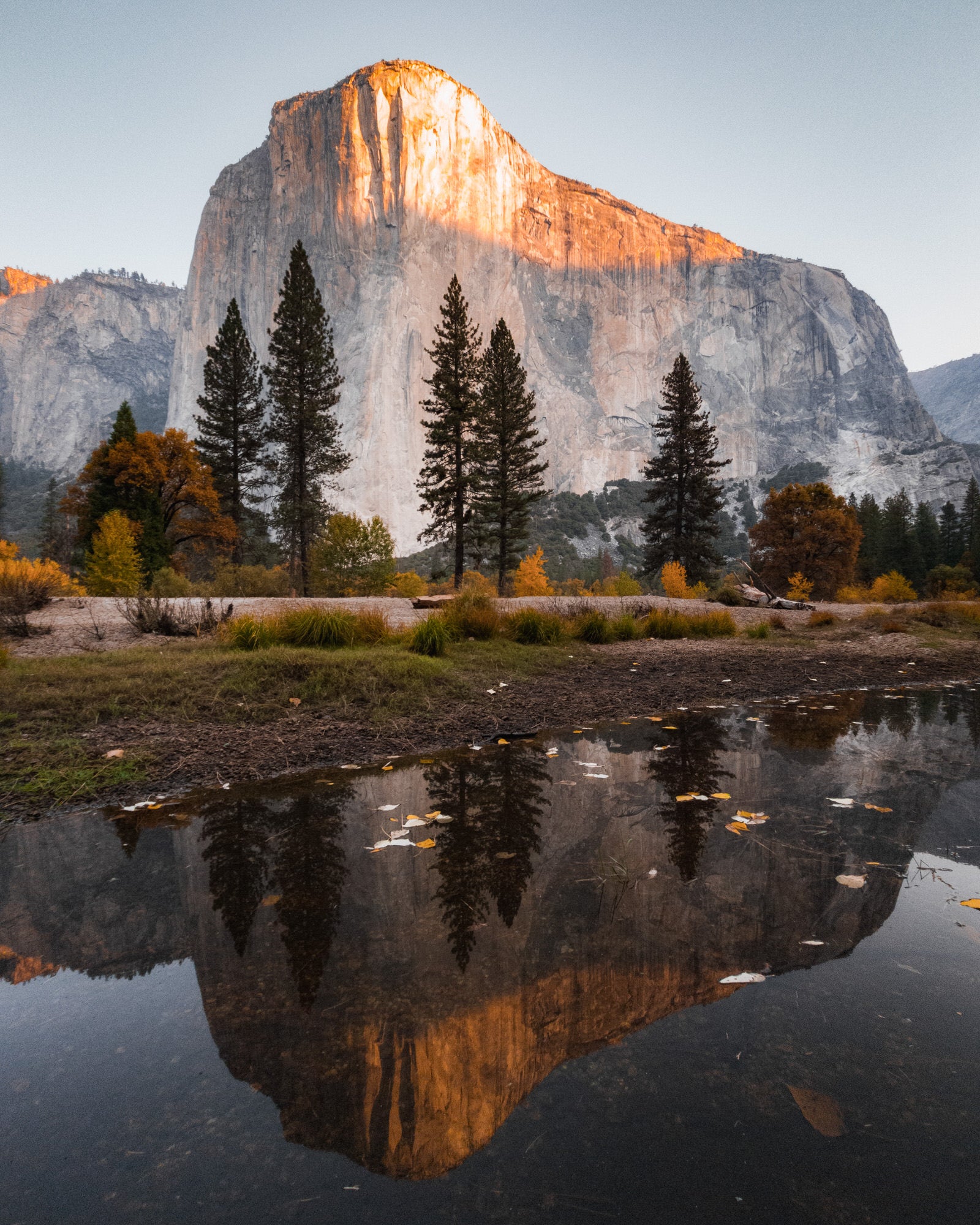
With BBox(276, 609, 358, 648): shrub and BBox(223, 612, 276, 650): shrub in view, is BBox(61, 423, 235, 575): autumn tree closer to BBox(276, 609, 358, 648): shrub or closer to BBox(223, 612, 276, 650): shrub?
BBox(276, 609, 358, 648): shrub

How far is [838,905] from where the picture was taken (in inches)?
104

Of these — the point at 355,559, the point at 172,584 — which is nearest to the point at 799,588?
the point at 355,559

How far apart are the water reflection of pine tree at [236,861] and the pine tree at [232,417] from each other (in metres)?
27.7

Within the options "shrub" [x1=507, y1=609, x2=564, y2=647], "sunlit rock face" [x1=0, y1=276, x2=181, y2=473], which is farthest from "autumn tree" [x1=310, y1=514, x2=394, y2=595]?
"sunlit rock face" [x1=0, y1=276, x2=181, y2=473]

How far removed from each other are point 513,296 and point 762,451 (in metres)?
58.5

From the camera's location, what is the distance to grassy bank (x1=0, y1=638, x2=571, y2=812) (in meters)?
4.47

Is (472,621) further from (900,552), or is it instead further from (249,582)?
(900,552)

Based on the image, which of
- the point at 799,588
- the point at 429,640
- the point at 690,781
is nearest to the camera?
the point at 690,781

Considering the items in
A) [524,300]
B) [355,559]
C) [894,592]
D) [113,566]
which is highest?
[524,300]

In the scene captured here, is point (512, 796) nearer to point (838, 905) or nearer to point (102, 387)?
point (838, 905)

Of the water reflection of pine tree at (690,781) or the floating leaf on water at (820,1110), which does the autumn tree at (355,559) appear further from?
the floating leaf on water at (820,1110)

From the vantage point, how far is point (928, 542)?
191ft

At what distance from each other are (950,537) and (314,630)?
75902 millimetres

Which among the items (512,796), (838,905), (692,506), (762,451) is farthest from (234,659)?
(762,451)
